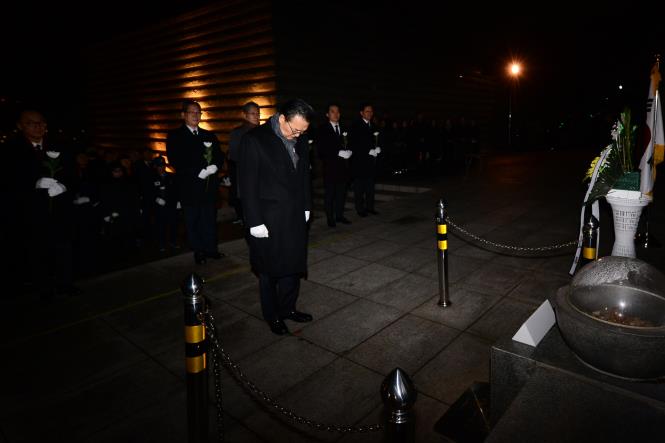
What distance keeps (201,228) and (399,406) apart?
5.02m

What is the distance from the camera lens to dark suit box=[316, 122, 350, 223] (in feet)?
24.6

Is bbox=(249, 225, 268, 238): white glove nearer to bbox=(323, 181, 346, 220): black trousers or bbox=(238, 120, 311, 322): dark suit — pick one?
bbox=(238, 120, 311, 322): dark suit

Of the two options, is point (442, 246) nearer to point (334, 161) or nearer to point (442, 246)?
point (442, 246)

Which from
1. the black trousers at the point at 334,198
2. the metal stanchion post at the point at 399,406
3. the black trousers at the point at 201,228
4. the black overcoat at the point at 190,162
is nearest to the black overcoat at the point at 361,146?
the black trousers at the point at 334,198

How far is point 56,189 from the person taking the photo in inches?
185

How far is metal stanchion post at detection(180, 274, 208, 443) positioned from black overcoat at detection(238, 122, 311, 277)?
1390mm

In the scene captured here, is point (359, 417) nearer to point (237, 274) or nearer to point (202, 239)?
point (237, 274)

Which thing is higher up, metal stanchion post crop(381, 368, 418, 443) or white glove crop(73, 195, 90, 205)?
white glove crop(73, 195, 90, 205)

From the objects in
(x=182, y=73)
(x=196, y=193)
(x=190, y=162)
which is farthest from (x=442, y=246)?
(x=182, y=73)

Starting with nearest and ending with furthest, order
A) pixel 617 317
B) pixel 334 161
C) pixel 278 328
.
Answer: pixel 617 317, pixel 278 328, pixel 334 161

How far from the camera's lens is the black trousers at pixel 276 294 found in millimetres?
3844

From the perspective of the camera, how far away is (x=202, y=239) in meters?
6.16

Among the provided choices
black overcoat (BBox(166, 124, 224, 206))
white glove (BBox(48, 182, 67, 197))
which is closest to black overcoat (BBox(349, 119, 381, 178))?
black overcoat (BBox(166, 124, 224, 206))

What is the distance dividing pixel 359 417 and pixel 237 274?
3.28 meters
